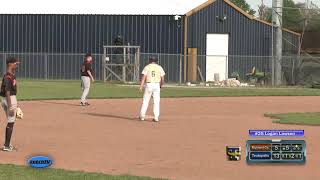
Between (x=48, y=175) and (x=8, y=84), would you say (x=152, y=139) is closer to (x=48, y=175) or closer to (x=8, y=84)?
(x=8, y=84)

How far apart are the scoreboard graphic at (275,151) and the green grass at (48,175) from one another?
162 centimetres

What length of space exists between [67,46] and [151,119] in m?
30.7

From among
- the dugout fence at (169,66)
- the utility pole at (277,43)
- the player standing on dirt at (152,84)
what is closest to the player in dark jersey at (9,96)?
the player standing on dirt at (152,84)

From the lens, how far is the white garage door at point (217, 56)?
159 feet

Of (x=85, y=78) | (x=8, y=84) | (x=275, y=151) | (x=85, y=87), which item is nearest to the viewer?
(x=275, y=151)

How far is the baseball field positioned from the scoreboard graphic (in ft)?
2.01

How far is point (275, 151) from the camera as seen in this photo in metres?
9.49

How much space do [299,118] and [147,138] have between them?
6787 mm

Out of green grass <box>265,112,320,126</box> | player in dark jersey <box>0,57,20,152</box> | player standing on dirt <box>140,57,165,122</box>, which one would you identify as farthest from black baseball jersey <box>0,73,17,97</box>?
green grass <box>265,112,320,126</box>

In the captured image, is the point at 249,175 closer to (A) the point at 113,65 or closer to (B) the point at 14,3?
(A) the point at 113,65

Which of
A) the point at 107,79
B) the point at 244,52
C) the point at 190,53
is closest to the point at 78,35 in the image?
the point at 107,79

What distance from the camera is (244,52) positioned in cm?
5066

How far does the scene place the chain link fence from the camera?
45.8m

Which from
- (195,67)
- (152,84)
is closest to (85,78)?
(152,84)
